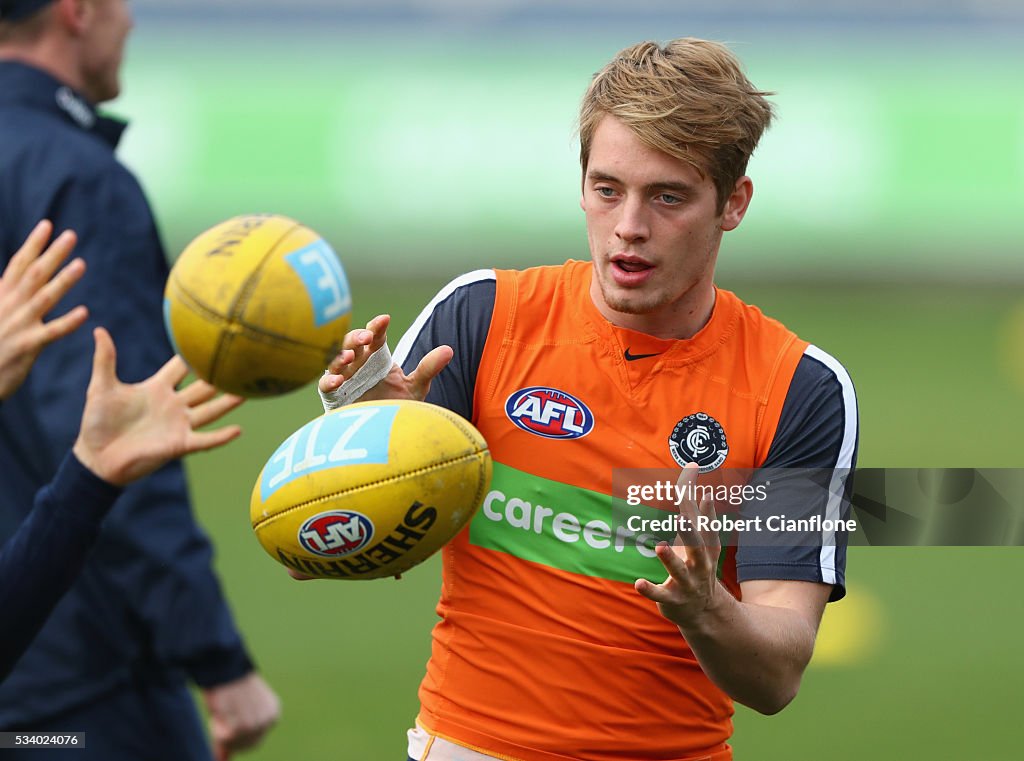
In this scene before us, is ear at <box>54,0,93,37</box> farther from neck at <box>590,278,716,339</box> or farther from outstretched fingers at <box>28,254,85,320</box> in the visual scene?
neck at <box>590,278,716,339</box>

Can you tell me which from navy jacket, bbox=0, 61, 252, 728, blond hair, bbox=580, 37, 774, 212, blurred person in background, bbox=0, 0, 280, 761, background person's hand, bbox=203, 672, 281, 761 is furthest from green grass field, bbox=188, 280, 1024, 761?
blond hair, bbox=580, 37, 774, 212

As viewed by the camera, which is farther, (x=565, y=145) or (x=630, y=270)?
(x=565, y=145)

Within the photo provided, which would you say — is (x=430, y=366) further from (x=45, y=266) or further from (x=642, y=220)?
(x=45, y=266)

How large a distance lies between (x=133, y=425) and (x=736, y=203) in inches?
71.6

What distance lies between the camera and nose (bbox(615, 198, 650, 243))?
3.90 m

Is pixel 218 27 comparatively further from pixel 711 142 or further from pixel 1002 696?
pixel 711 142

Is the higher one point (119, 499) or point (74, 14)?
point (74, 14)

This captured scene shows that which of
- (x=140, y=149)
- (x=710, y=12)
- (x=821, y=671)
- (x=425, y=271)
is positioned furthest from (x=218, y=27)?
(x=821, y=671)

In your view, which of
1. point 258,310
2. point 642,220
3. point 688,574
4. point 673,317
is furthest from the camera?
point 673,317

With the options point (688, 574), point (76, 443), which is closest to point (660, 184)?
point (688, 574)

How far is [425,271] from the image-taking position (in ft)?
65.2

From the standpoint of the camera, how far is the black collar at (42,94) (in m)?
4.66

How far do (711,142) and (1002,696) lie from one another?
498 cm

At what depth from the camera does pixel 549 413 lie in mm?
4043
